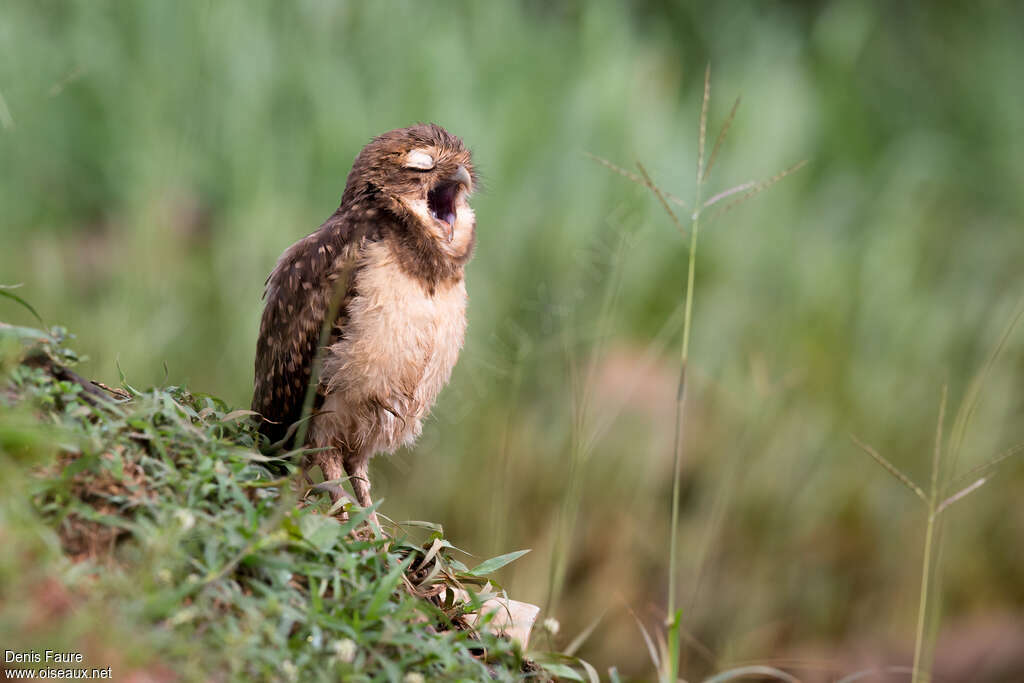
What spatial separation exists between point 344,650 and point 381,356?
1.12 metres

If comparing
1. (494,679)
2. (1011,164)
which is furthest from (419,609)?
(1011,164)

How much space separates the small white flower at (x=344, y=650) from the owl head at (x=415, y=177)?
135 centimetres

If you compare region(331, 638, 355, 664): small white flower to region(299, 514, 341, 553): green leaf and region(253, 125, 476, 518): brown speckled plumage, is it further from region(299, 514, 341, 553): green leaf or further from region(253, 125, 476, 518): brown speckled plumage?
region(253, 125, 476, 518): brown speckled plumage

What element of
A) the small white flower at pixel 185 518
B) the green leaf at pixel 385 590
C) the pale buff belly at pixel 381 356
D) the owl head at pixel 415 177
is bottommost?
the green leaf at pixel 385 590

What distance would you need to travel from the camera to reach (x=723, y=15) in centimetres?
852

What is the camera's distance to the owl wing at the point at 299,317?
2.66 meters

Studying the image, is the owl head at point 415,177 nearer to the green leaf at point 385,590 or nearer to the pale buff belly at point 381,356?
the pale buff belly at point 381,356

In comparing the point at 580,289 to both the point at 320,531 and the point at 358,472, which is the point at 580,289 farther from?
the point at 320,531

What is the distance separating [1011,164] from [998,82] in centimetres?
87

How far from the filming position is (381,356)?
263 centimetres

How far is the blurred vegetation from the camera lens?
4539 mm

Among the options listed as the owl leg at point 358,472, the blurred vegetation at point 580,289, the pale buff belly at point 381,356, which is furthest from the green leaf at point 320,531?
the blurred vegetation at point 580,289

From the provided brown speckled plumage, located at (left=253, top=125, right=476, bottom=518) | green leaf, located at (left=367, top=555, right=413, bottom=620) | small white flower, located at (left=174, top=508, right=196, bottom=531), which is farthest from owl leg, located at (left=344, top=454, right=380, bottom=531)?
small white flower, located at (left=174, top=508, right=196, bottom=531)

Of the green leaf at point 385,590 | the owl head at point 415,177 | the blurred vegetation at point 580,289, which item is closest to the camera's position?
the green leaf at point 385,590
